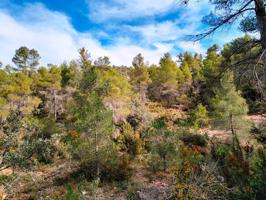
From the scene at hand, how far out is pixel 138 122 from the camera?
82.2ft

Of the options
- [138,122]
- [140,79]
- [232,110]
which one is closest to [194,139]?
[232,110]

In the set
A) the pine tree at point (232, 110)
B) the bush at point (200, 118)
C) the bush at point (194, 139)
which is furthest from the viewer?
the bush at point (200, 118)

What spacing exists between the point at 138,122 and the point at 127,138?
494 centimetres

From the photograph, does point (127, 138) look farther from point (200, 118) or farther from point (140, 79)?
point (140, 79)

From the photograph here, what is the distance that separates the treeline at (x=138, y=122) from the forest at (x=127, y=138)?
47 millimetres

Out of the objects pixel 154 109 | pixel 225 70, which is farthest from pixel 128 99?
pixel 225 70

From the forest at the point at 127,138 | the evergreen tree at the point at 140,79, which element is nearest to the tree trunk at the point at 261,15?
the forest at the point at 127,138

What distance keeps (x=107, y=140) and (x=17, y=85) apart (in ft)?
55.5

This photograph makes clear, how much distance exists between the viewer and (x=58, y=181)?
51.1ft

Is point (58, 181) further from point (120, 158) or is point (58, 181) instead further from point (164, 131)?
point (164, 131)

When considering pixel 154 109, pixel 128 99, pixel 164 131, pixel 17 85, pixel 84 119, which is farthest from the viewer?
pixel 154 109

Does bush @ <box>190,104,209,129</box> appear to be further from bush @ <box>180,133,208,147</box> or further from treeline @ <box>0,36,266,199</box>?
bush @ <box>180,133,208,147</box>

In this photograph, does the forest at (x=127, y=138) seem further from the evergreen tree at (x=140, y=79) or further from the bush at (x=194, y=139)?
the evergreen tree at (x=140, y=79)

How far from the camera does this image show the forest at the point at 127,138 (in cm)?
596
